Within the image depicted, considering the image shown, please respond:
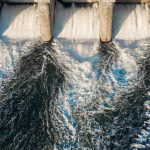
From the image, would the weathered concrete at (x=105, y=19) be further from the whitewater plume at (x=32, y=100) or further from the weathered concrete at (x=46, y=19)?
the whitewater plume at (x=32, y=100)

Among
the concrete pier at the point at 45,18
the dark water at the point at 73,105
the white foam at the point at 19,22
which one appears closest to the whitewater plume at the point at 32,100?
the dark water at the point at 73,105

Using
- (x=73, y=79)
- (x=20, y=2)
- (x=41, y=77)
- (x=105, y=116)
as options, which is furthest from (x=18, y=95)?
(x=20, y=2)

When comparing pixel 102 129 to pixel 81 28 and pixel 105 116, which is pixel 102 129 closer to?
pixel 105 116

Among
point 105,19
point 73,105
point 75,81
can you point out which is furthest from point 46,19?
point 73,105

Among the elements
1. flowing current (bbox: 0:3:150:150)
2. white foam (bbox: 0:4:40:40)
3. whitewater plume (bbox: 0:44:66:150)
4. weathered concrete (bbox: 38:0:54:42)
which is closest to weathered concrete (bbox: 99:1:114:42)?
flowing current (bbox: 0:3:150:150)

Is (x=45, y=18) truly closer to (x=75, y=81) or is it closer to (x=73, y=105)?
(x=75, y=81)

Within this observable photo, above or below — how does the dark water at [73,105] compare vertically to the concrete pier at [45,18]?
below

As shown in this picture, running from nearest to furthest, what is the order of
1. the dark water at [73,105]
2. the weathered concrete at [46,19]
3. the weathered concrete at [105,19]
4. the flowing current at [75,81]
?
the dark water at [73,105]
the flowing current at [75,81]
the weathered concrete at [105,19]
the weathered concrete at [46,19]

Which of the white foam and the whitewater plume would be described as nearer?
the whitewater plume

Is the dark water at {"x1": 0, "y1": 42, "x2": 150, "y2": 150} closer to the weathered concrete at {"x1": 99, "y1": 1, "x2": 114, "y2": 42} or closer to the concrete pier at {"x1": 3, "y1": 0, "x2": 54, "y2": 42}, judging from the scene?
the weathered concrete at {"x1": 99, "y1": 1, "x2": 114, "y2": 42}
